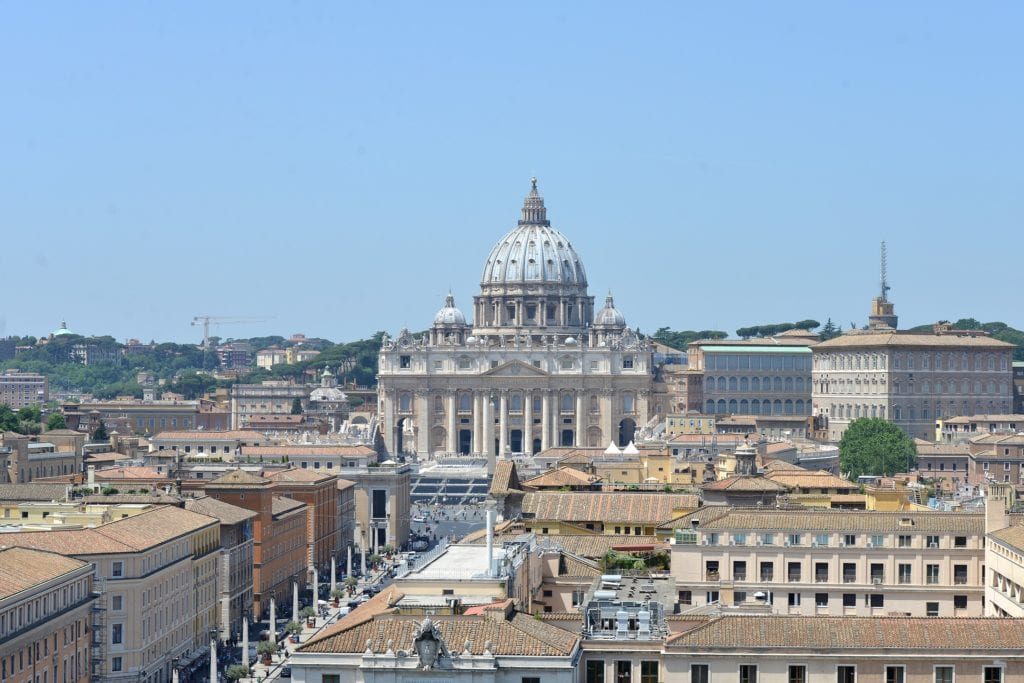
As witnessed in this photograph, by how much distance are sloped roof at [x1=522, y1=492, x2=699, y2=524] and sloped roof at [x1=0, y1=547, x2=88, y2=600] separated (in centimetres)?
1082

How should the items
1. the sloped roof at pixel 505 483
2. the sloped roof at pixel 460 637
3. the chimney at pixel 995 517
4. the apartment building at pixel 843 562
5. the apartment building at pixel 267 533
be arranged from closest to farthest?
1. the sloped roof at pixel 460 637
2. the apartment building at pixel 843 562
3. the chimney at pixel 995 517
4. the sloped roof at pixel 505 483
5. the apartment building at pixel 267 533

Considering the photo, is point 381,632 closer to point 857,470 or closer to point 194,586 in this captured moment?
point 194,586

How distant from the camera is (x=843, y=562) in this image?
5041 cm

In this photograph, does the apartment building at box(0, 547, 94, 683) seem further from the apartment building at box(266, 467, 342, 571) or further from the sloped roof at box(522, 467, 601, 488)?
the apartment building at box(266, 467, 342, 571)

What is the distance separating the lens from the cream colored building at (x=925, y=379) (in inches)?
6826

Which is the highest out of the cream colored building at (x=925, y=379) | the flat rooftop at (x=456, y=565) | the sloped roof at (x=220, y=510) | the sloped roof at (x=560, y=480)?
the cream colored building at (x=925, y=379)

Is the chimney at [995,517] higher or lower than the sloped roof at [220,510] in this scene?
higher

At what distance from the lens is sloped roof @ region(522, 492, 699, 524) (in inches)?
2347

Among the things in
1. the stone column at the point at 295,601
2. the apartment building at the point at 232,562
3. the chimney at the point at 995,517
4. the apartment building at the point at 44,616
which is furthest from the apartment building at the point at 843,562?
the stone column at the point at 295,601

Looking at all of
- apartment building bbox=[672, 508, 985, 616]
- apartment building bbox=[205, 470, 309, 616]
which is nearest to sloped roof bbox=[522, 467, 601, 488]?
apartment building bbox=[205, 470, 309, 616]

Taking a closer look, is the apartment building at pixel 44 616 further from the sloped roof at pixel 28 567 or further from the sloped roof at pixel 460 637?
the sloped roof at pixel 460 637

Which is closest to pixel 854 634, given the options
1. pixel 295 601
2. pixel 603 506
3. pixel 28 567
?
pixel 28 567

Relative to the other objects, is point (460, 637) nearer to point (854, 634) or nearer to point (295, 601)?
point (854, 634)

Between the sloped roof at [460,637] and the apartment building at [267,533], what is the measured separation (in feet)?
149
